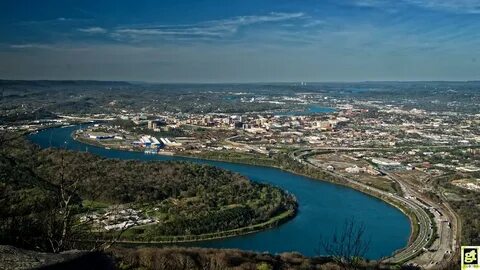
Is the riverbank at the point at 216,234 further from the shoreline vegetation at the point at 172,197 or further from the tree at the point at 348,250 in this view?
the tree at the point at 348,250

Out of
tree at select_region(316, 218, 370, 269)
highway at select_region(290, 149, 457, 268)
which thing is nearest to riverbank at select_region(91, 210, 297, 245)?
tree at select_region(316, 218, 370, 269)

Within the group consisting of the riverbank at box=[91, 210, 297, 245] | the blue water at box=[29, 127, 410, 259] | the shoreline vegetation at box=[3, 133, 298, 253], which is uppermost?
the shoreline vegetation at box=[3, 133, 298, 253]

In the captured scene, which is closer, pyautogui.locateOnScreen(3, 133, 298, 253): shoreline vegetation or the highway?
the highway

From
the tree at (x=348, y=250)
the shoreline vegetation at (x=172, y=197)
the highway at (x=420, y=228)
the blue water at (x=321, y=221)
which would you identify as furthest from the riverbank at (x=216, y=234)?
the highway at (x=420, y=228)

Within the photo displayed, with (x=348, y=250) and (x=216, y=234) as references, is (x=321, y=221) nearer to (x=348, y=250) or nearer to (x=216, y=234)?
(x=216, y=234)

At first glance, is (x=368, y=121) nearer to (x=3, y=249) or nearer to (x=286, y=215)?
(x=286, y=215)

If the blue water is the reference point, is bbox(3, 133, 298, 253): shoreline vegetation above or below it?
above

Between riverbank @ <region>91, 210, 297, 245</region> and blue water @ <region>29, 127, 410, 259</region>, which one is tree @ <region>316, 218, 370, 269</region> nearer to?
blue water @ <region>29, 127, 410, 259</region>
